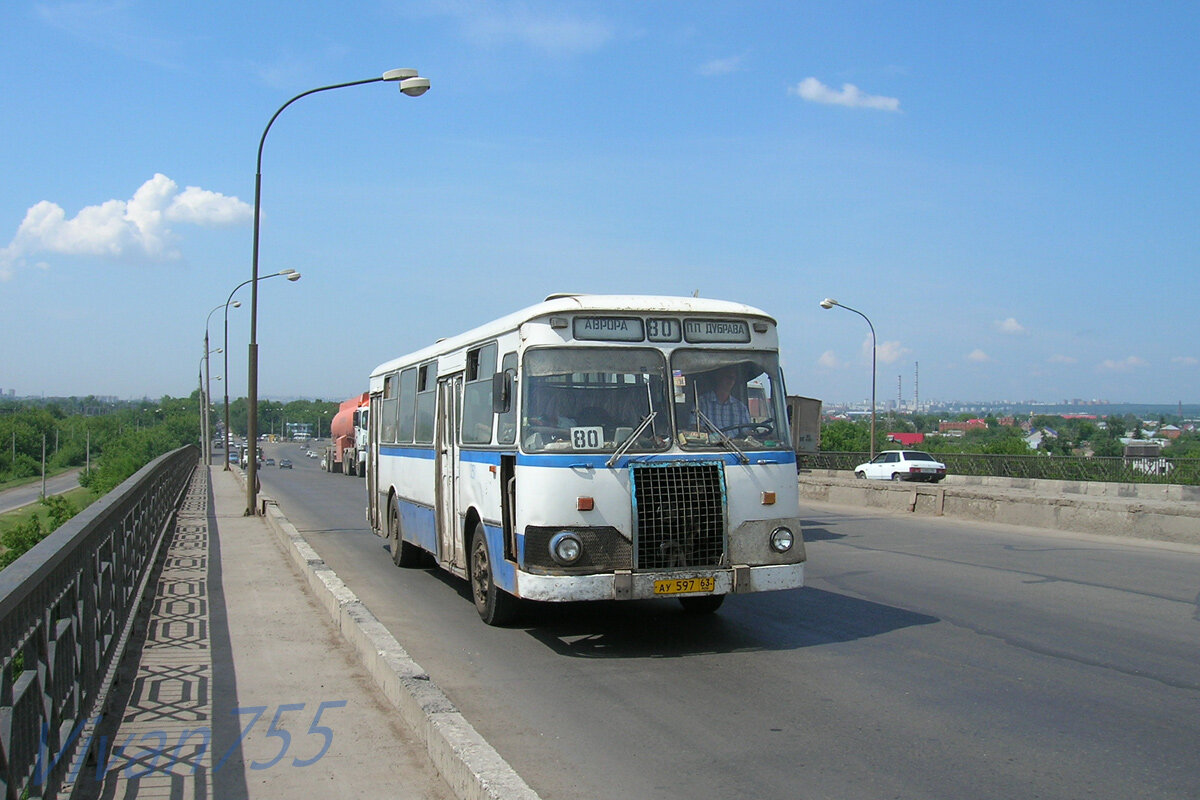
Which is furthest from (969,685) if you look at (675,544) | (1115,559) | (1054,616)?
(1115,559)

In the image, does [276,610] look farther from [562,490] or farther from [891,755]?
[891,755]

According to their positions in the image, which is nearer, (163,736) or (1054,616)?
(163,736)

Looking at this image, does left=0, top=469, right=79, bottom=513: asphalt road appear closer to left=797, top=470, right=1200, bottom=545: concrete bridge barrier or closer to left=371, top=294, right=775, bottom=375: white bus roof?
left=797, top=470, right=1200, bottom=545: concrete bridge barrier

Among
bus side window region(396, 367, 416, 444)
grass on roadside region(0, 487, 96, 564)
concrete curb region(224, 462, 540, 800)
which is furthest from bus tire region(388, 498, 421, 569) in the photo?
grass on roadside region(0, 487, 96, 564)

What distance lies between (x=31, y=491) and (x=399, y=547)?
141238mm

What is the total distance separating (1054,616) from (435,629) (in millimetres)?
5913

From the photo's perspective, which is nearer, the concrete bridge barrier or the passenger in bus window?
the passenger in bus window

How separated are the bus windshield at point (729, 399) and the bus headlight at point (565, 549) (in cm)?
122

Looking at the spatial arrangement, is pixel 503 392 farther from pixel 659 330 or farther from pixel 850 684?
pixel 850 684

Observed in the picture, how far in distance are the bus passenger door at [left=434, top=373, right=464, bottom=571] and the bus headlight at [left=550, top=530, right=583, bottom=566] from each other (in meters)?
2.73

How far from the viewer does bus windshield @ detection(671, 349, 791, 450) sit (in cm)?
870

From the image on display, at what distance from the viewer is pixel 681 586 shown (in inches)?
325

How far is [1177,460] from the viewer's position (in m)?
30.4

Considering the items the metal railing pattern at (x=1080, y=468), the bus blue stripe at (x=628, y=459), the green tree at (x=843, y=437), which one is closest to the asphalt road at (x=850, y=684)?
the bus blue stripe at (x=628, y=459)
